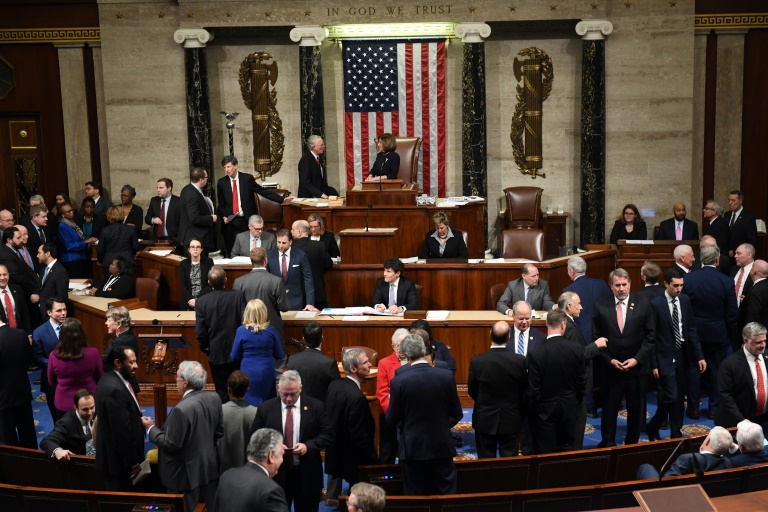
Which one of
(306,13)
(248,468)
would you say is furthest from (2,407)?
(306,13)

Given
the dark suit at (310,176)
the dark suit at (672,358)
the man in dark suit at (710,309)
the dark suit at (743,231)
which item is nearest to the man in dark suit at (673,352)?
the dark suit at (672,358)

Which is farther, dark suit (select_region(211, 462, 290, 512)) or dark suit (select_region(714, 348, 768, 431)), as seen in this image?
dark suit (select_region(714, 348, 768, 431))

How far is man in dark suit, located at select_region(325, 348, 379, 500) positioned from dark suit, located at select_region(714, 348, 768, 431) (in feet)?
9.19

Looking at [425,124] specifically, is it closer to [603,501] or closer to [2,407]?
[2,407]

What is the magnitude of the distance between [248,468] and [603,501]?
2254 mm

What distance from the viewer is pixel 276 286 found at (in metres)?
9.39

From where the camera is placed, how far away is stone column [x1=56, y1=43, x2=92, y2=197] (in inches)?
651

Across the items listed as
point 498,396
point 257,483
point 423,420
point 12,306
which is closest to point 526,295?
point 498,396

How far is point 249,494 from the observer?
5.65 metres

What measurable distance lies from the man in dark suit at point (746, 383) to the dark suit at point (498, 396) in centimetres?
160

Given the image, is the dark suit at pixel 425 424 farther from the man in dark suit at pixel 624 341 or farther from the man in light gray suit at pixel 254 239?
the man in light gray suit at pixel 254 239

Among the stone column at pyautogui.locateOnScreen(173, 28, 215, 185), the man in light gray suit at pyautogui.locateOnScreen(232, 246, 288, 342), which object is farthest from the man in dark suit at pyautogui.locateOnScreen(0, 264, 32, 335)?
the stone column at pyautogui.locateOnScreen(173, 28, 215, 185)

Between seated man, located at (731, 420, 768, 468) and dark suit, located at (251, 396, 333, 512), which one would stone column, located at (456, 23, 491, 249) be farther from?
seated man, located at (731, 420, 768, 468)

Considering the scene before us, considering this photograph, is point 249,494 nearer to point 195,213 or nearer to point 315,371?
point 315,371
